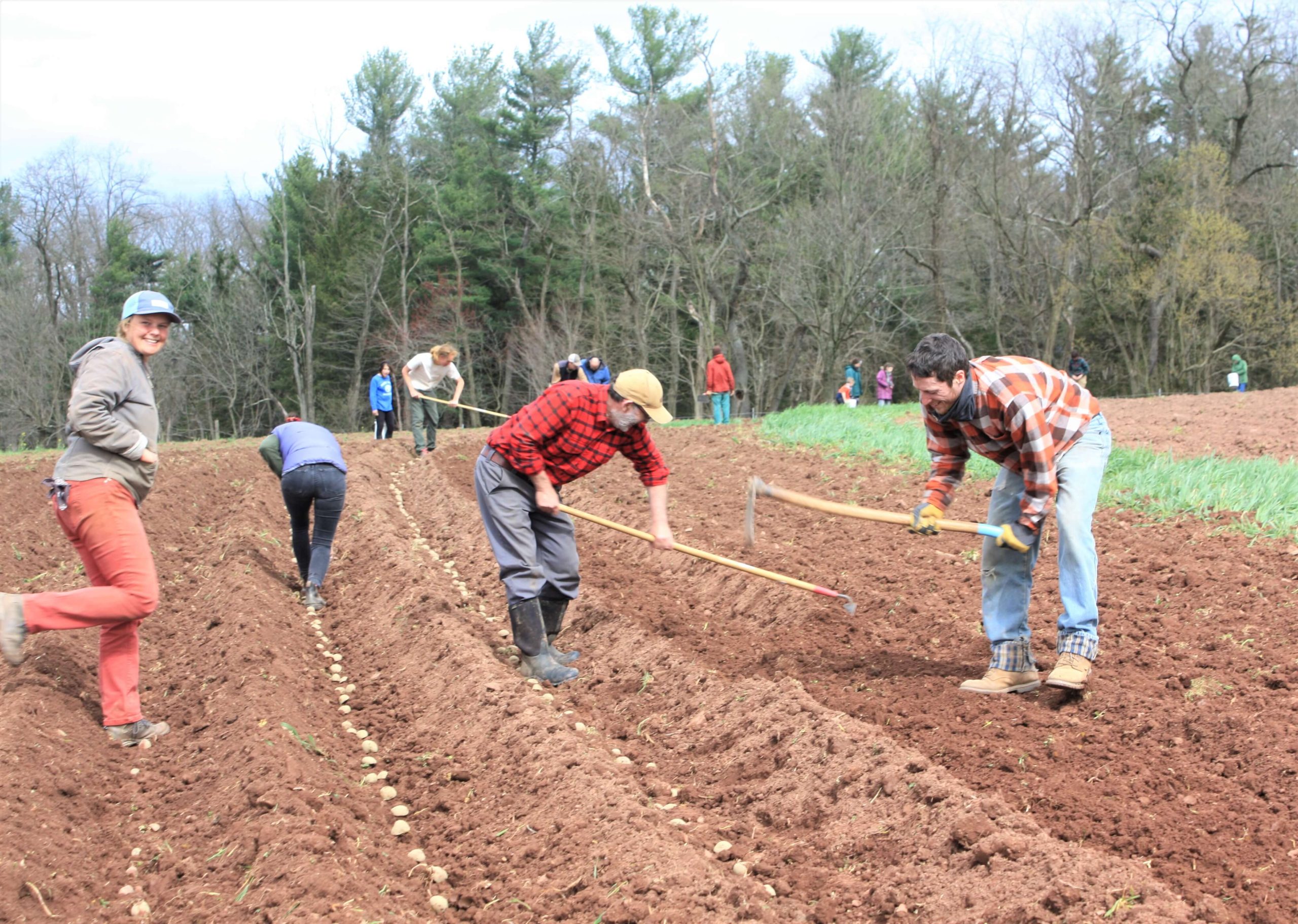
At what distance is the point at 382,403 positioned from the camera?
20516 mm

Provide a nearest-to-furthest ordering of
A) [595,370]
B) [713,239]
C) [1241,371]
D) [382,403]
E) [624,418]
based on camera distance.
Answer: [624,418] → [595,370] → [382,403] → [1241,371] → [713,239]

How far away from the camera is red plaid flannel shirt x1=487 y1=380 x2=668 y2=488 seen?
574cm

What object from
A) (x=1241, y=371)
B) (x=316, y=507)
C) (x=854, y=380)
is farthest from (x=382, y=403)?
(x=1241, y=371)

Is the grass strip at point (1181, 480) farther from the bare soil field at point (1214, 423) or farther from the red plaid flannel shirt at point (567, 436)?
the red plaid flannel shirt at point (567, 436)

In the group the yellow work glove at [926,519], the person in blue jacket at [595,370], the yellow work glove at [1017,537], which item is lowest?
the yellow work glove at [1017,537]

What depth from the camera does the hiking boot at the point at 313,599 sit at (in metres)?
7.86

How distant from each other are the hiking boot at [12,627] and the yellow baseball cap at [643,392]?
2.93 meters

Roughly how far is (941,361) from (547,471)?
2370 millimetres

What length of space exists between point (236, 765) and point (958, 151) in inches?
1359

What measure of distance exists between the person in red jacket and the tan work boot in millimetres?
15982

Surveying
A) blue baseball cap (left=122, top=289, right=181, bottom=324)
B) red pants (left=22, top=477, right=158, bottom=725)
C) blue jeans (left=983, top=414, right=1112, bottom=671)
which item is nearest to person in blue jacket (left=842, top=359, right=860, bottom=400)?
blue jeans (left=983, top=414, right=1112, bottom=671)

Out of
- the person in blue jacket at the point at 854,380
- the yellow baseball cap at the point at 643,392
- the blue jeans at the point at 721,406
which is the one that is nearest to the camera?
the yellow baseball cap at the point at 643,392

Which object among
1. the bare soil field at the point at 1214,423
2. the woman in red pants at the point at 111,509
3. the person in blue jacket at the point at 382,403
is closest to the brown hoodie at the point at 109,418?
the woman in red pants at the point at 111,509

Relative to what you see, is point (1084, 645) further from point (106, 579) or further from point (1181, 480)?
point (1181, 480)
